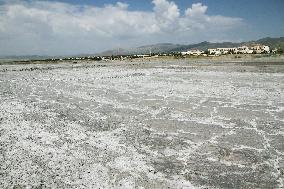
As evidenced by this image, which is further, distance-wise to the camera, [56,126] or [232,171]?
[56,126]

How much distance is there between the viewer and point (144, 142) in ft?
A: 27.6

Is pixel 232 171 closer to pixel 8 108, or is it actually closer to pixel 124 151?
pixel 124 151

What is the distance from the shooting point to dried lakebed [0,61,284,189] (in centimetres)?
616

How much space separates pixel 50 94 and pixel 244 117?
10554 mm

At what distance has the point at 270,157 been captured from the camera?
285 inches

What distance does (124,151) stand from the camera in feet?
25.1

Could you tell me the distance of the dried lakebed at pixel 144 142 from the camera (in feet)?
20.2

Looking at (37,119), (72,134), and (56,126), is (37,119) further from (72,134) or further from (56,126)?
(72,134)

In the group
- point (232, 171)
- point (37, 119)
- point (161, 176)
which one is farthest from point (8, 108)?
point (232, 171)

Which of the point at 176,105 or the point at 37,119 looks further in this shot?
the point at 176,105

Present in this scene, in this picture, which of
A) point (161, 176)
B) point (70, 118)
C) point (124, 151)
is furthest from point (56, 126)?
point (161, 176)

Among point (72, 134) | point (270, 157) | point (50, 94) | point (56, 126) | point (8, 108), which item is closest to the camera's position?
point (270, 157)

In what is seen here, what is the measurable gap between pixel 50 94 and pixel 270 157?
1282 cm

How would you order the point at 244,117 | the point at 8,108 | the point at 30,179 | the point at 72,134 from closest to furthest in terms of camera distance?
the point at 30,179
the point at 72,134
the point at 244,117
the point at 8,108
